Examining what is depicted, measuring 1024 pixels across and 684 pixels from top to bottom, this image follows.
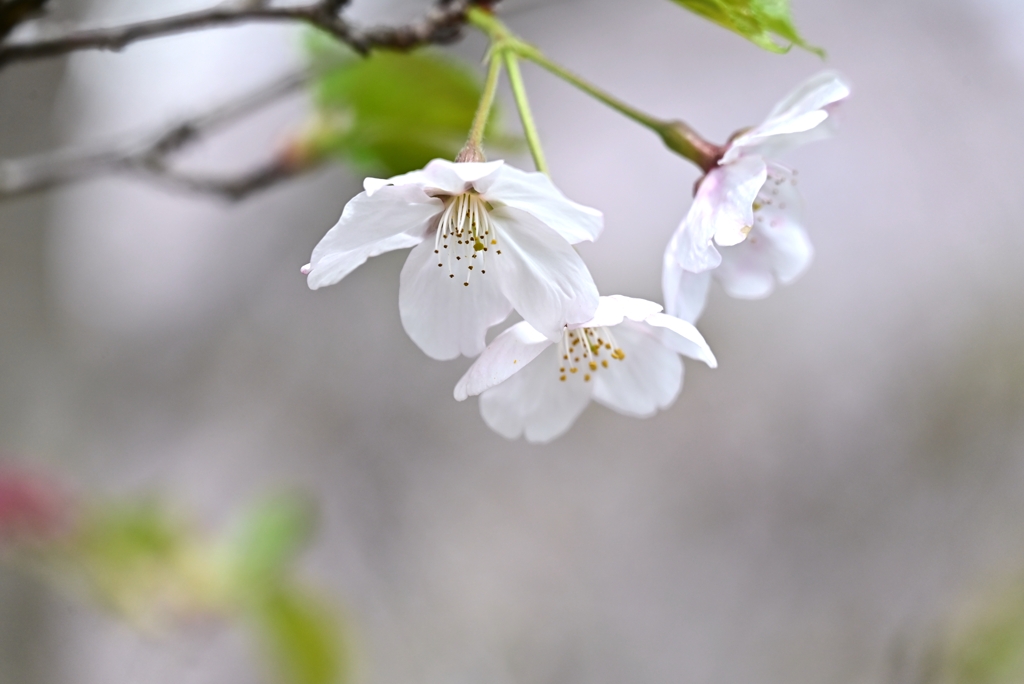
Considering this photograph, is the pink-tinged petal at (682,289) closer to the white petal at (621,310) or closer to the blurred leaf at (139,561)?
the white petal at (621,310)

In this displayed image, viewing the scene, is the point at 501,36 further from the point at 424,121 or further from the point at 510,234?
the point at 424,121

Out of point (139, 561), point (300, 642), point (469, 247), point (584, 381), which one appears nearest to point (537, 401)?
point (584, 381)

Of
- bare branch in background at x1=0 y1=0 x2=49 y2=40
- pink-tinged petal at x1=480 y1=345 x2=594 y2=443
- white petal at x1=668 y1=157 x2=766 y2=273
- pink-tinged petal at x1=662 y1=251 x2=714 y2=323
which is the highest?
bare branch in background at x1=0 y1=0 x2=49 y2=40

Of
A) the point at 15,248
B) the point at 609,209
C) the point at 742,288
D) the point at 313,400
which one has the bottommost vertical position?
the point at 742,288

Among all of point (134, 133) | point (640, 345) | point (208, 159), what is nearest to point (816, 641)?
point (640, 345)

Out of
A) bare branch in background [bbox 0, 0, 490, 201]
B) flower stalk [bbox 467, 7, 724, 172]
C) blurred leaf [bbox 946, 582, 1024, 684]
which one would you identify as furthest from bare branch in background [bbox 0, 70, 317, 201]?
blurred leaf [bbox 946, 582, 1024, 684]

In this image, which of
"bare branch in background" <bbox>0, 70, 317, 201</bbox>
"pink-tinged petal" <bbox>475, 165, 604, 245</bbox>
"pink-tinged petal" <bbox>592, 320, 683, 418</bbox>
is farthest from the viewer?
"bare branch in background" <bbox>0, 70, 317, 201</bbox>

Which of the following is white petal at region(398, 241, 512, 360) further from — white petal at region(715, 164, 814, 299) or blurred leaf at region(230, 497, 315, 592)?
blurred leaf at region(230, 497, 315, 592)
